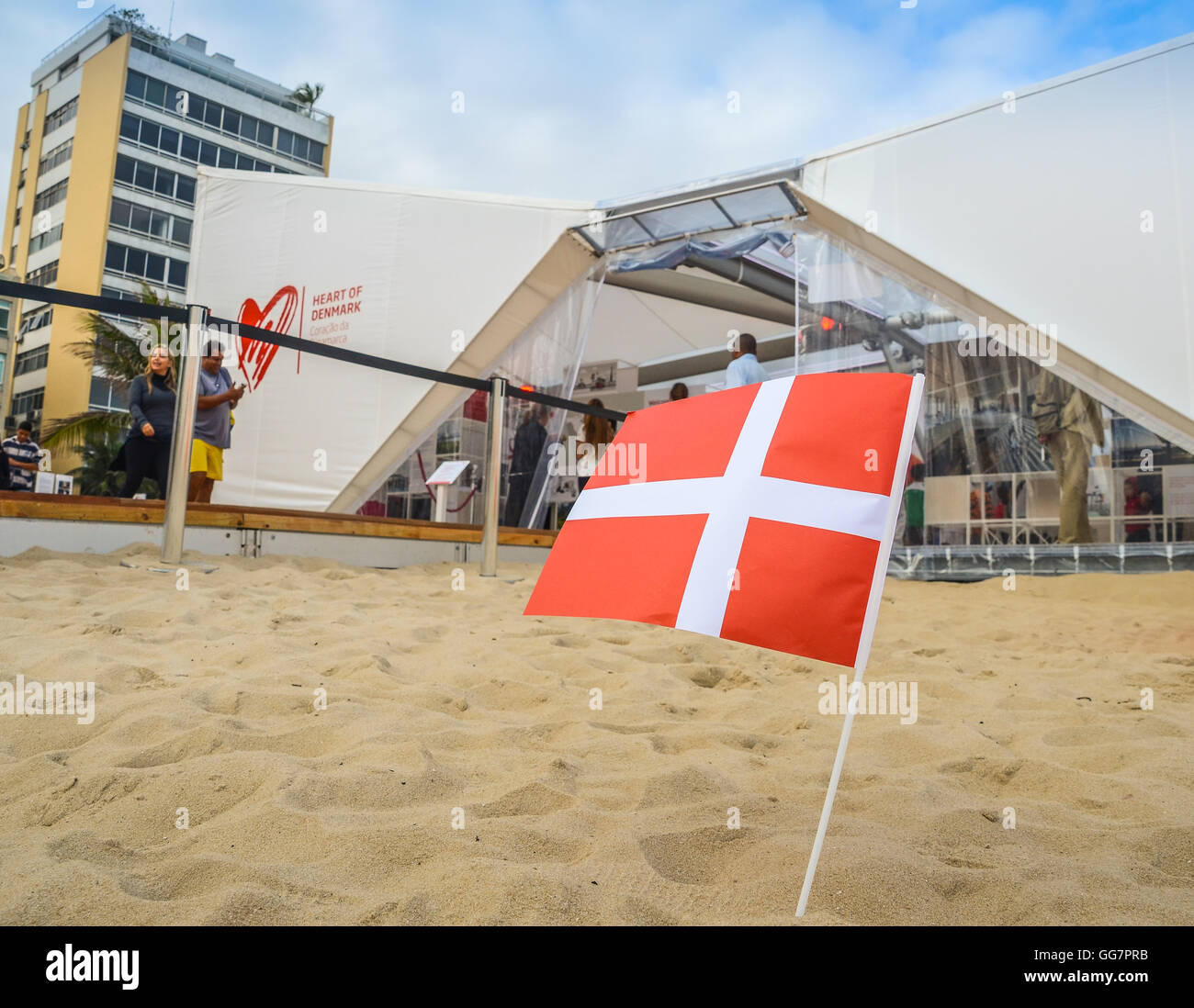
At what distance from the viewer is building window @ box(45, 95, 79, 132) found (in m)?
28.9

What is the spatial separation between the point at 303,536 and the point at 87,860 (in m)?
3.46

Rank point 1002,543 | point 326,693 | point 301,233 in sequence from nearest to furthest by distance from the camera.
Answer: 1. point 326,693
2. point 1002,543
3. point 301,233

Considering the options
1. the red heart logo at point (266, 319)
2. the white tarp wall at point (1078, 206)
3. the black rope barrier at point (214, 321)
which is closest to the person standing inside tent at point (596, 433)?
the black rope barrier at point (214, 321)

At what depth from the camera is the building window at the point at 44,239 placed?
27922 mm

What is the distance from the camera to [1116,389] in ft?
16.6

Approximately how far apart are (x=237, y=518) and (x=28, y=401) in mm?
27665

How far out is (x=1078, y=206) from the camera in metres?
5.09

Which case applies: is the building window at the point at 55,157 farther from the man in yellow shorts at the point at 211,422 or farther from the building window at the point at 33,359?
the man in yellow shorts at the point at 211,422

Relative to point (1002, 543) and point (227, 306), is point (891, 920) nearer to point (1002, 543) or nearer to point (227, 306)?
point (1002, 543)

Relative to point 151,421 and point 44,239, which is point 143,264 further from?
point 151,421

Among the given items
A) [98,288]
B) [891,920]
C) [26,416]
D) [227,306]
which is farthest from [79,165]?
[891,920]

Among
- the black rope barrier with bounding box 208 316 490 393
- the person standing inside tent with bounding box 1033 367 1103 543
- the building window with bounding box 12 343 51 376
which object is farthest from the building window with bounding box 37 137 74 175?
the person standing inside tent with bounding box 1033 367 1103 543

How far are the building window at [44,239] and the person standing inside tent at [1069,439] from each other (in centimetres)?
3117

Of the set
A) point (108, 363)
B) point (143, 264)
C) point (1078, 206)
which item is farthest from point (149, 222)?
point (1078, 206)
